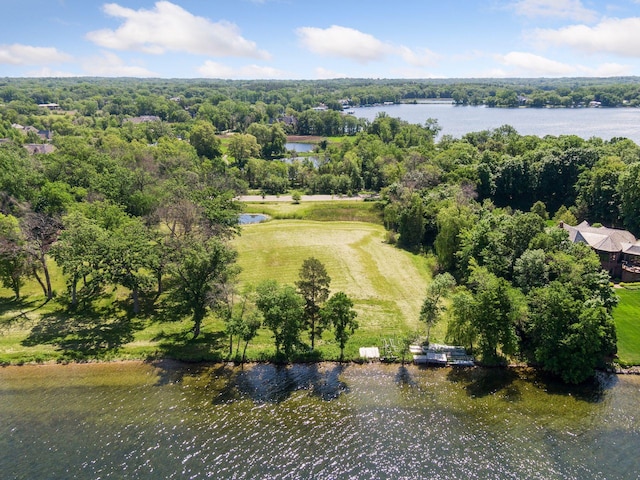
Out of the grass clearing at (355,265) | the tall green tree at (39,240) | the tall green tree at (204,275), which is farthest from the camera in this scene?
the grass clearing at (355,265)

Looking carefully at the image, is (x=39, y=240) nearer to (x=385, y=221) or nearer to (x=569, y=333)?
(x=569, y=333)

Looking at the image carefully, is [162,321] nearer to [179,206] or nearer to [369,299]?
[179,206]

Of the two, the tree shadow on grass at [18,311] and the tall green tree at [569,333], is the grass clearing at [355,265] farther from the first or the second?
the tree shadow on grass at [18,311]

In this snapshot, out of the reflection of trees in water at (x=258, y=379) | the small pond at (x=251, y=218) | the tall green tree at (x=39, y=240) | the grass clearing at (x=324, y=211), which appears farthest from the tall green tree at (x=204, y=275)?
the grass clearing at (x=324, y=211)

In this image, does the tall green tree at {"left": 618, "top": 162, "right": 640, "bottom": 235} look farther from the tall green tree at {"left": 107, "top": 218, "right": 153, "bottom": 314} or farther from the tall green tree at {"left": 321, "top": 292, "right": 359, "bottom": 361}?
the tall green tree at {"left": 107, "top": 218, "right": 153, "bottom": 314}

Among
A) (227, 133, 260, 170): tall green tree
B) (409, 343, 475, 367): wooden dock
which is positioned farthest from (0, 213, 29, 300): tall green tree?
(227, 133, 260, 170): tall green tree

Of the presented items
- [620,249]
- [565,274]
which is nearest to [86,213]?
[565,274]

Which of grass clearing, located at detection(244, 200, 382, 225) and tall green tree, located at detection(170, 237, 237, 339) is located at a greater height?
tall green tree, located at detection(170, 237, 237, 339)
